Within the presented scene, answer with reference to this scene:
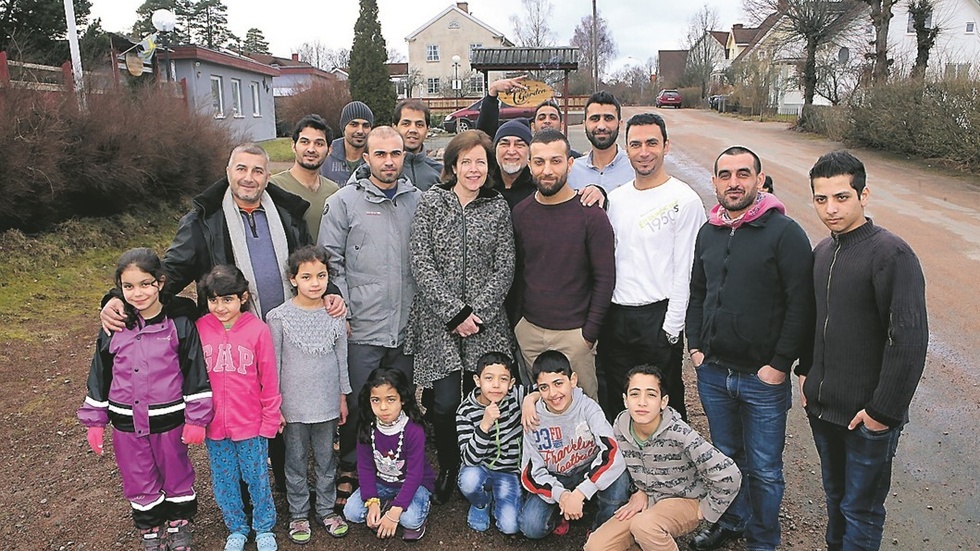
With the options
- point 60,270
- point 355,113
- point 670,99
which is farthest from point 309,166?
point 670,99

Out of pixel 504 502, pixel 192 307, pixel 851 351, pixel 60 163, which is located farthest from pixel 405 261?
pixel 60 163

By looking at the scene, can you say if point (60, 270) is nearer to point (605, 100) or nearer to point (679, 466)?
point (605, 100)

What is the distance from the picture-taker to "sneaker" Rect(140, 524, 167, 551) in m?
3.56

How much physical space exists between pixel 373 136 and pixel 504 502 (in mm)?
2227

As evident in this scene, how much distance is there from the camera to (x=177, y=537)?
3619mm

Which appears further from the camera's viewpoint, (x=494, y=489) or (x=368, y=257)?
(x=368, y=257)

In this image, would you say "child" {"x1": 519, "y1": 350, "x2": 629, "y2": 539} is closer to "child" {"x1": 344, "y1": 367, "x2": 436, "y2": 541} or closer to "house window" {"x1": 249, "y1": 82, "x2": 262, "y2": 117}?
"child" {"x1": 344, "y1": 367, "x2": 436, "y2": 541}

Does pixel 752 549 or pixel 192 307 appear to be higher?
pixel 192 307

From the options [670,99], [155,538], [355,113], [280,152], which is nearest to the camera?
[155,538]

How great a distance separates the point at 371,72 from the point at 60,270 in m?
20.2

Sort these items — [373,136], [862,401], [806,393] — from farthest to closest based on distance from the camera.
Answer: [373,136], [806,393], [862,401]

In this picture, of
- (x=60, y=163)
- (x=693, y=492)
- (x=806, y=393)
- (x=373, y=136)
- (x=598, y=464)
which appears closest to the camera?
(x=806, y=393)

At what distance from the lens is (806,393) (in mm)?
3109

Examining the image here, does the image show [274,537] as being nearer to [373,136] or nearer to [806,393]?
[373,136]
